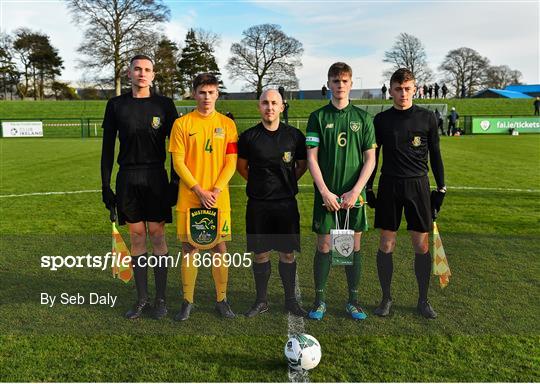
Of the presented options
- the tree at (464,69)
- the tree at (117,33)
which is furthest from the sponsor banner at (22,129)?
the tree at (464,69)

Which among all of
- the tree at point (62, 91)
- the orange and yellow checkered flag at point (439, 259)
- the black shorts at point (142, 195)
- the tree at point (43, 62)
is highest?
the tree at point (43, 62)

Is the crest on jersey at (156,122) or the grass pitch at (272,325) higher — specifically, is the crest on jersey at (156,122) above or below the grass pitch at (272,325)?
above

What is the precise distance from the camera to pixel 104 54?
130ft

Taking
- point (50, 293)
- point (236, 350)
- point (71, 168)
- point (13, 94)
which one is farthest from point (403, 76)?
point (13, 94)

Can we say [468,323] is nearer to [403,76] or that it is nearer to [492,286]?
[492,286]

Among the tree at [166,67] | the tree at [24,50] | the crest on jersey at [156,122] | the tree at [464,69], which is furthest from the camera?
the tree at [464,69]

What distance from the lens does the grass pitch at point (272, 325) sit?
3.08 metres

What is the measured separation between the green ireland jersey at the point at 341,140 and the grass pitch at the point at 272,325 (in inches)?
46.2

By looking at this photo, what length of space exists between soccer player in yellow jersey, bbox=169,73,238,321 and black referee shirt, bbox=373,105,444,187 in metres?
1.28

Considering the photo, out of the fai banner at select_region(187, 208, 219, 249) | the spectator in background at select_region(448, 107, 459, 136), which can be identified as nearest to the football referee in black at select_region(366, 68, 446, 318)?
the fai banner at select_region(187, 208, 219, 249)

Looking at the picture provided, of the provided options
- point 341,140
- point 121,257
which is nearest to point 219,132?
point 341,140

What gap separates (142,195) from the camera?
3967 millimetres

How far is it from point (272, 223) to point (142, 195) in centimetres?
113

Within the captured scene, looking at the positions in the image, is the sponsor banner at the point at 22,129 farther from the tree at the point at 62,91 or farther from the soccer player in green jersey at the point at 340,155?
the tree at the point at 62,91
